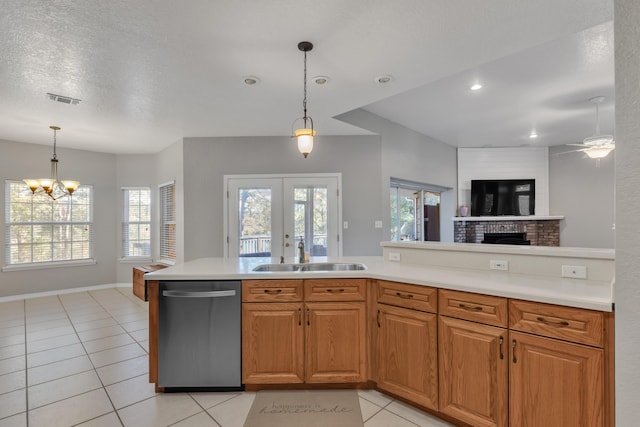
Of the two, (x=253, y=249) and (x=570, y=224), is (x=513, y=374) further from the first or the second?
(x=570, y=224)

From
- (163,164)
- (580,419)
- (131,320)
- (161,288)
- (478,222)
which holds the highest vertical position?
(163,164)

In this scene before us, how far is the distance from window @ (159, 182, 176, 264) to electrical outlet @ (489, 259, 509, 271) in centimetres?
506

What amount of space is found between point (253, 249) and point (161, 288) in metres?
2.57

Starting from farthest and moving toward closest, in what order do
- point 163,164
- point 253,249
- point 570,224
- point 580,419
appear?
point 570,224 → point 163,164 → point 253,249 → point 580,419

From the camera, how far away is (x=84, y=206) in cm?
596

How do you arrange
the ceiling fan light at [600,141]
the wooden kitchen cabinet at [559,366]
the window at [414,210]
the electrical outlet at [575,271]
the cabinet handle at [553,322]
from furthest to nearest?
1. the window at [414,210]
2. the ceiling fan light at [600,141]
3. the electrical outlet at [575,271]
4. the cabinet handle at [553,322]
5. the wooden kitchen cabinet at [559,366]

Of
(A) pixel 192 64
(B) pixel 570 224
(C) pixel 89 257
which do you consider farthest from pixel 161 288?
(B) pixel 570 224

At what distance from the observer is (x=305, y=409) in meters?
2.15

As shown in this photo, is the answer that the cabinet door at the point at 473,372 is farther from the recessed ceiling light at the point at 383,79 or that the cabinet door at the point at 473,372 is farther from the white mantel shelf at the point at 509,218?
the white mantel shelf at the point at 509,218

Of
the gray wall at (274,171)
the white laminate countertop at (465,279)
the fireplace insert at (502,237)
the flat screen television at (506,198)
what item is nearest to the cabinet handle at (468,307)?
the white laminate countertop at (465,279)

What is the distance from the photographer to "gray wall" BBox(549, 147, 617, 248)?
249 inches

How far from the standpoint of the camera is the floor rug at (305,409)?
201cm

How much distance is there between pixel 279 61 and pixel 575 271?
266cm

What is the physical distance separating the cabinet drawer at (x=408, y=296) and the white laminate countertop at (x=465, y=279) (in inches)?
2.0
